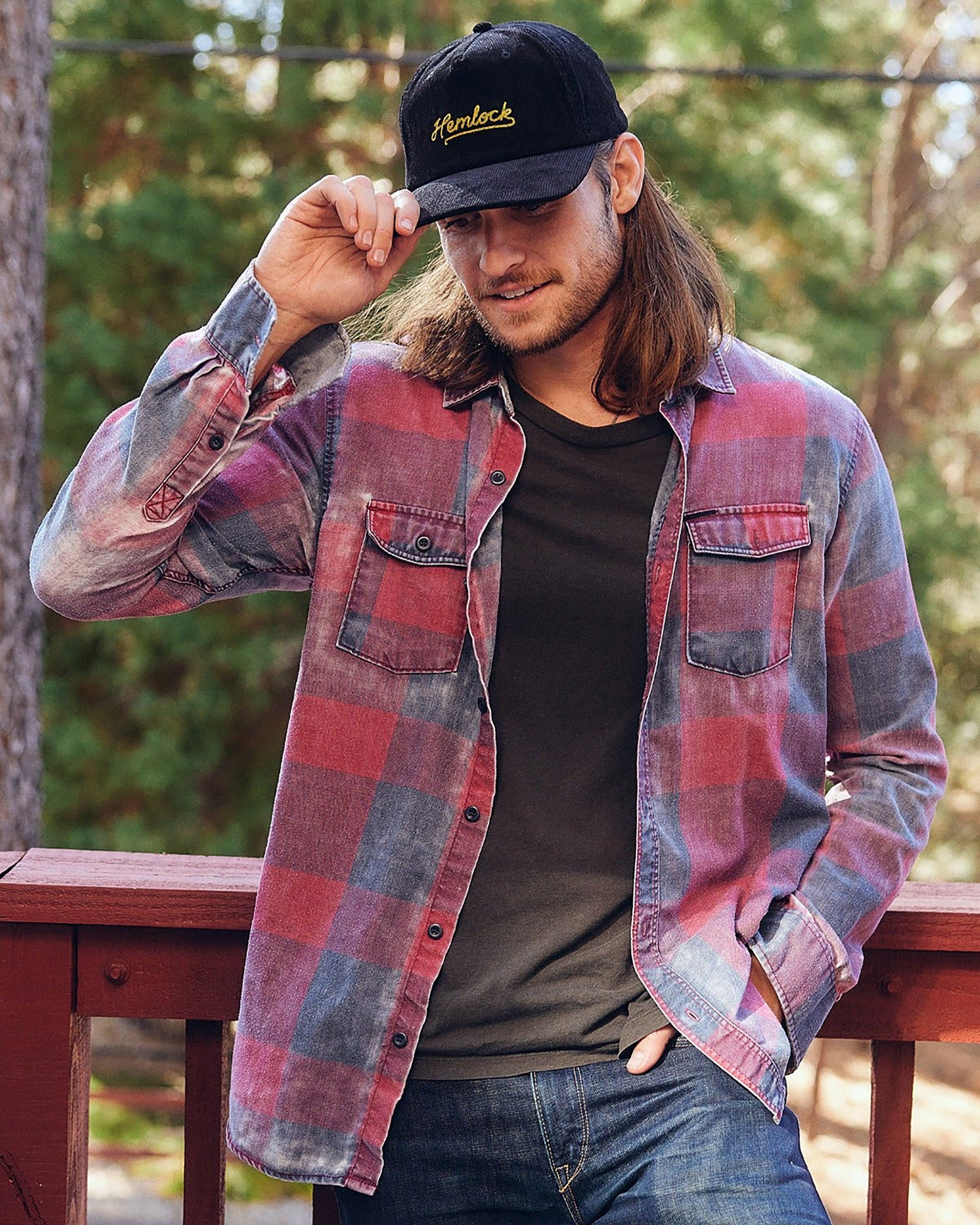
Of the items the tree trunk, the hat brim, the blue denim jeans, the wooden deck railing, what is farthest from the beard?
the tree trunk

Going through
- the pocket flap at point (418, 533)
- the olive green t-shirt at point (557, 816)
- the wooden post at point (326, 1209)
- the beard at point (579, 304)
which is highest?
the beard at point (579, 304)

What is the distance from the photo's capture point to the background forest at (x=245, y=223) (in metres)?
A: 6.11

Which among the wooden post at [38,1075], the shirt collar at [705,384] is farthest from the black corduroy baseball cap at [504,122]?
the wooden post at [38,1075]

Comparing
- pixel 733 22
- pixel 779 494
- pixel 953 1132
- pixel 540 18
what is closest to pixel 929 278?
pixel 733 22

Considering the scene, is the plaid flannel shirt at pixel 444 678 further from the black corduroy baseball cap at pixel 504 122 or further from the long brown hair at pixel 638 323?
the black corduroy baseball cap at pixel 504 122

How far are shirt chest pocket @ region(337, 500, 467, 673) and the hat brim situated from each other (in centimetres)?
37

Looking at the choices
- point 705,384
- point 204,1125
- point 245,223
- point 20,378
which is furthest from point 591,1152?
point 245,223

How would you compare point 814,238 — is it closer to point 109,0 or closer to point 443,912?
point 109,0

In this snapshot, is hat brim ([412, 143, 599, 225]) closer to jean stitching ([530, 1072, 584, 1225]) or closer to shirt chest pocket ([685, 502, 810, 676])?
shirt chest pocket ([685, 502, 810, 676])

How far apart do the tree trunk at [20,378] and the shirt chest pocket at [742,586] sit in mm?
2104

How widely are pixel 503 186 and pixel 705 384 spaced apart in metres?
0.38

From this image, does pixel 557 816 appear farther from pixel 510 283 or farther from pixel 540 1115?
pixel 510 283

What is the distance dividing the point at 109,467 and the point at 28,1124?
0.83 meters

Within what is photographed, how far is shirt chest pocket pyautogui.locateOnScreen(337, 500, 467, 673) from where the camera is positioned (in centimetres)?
165
